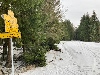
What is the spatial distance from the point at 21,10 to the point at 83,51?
37.4 feet

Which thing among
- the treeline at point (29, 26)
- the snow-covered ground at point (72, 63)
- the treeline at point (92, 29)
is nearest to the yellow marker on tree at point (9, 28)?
the snow-covered ground at point (72, 63)

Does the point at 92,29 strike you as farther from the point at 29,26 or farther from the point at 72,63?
the point at 29,26

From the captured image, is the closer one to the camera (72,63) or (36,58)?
(36,58)

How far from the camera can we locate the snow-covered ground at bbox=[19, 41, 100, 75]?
76.6ft

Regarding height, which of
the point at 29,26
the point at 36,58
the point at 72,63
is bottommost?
the point at 72,63

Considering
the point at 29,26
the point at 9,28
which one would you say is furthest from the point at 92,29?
the point at 9,28

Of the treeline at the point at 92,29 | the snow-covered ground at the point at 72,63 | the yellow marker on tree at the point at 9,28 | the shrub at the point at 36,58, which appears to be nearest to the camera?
the yellow marker on tree at the point at 9,28

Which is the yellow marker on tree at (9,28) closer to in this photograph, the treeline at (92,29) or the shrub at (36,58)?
the shrub at (36,58)

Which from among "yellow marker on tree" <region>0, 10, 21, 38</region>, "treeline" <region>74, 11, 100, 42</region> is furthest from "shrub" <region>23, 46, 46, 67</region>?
"treeline" <region>74, 11, 100, 42</region>

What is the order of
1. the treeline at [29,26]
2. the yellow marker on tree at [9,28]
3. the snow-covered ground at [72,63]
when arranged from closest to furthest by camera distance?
the yellow marker on tree at [9,28], the snow-covered ground at [72,63], the treeline at [29,26]

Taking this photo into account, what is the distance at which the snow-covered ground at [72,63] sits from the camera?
23.3m

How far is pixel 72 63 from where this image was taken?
89.0 feet

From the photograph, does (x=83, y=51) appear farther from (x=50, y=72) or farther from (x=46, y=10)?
(x=50, y=72)

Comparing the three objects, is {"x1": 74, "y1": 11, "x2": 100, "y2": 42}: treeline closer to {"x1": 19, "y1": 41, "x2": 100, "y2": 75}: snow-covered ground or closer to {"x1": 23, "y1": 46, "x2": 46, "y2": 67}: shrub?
{"x1": 19, "y1": 41, "x2": 100, "y2": 75}: snow-covered ground
